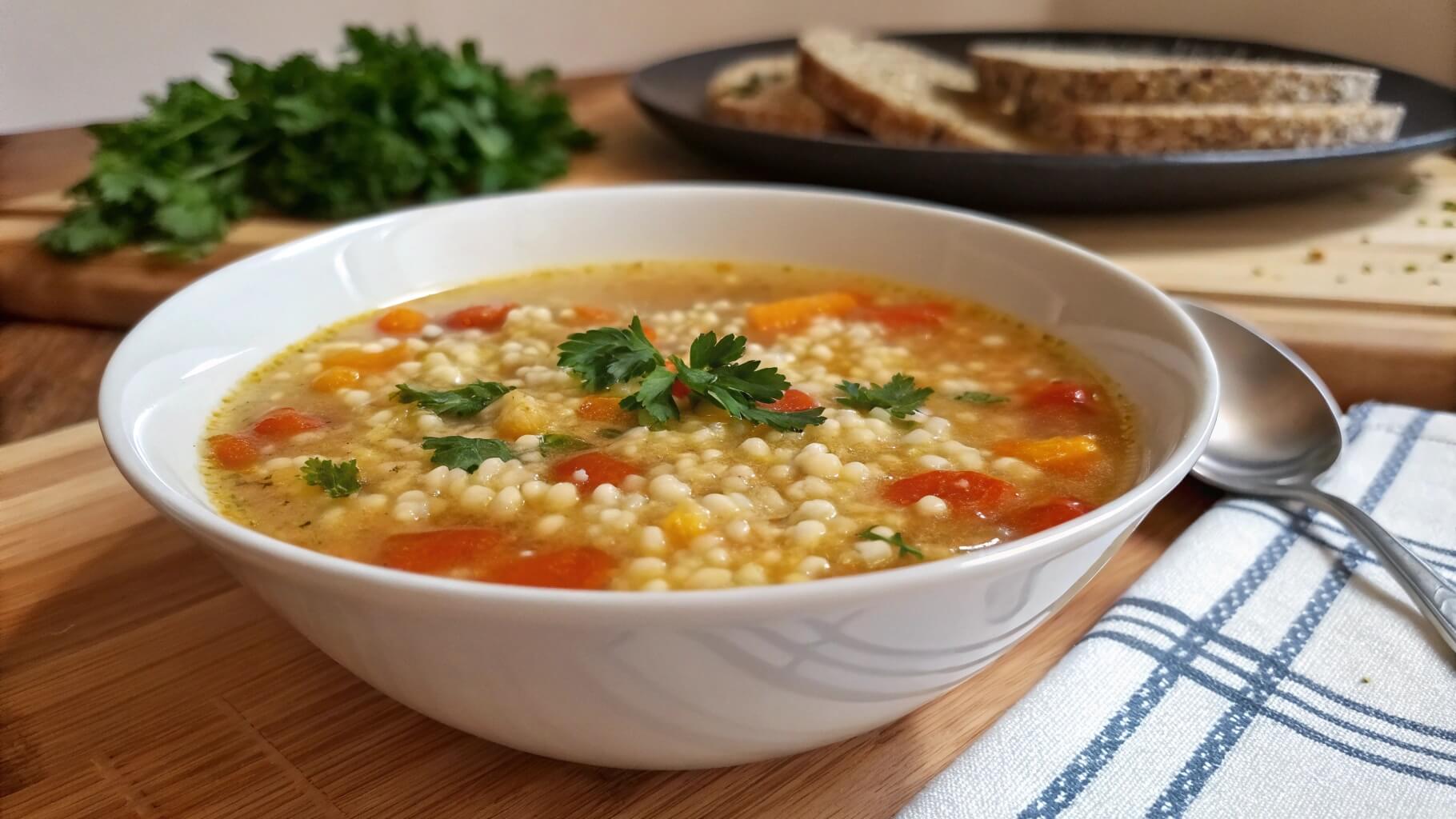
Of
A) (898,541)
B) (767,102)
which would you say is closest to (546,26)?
(767,102)

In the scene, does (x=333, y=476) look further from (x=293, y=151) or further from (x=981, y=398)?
(x=293, y=151)

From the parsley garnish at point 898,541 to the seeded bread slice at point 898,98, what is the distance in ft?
6.72

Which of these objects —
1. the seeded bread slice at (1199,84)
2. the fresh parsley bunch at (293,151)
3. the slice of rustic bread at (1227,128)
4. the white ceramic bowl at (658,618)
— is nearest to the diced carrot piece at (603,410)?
the white ceramic bowl at (658,618)

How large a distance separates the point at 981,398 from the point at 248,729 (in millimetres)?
1270

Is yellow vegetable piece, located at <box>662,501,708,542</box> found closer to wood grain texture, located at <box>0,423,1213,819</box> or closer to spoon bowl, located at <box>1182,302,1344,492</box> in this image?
wood grain texture, located at <box>0,423,1213,819</box>

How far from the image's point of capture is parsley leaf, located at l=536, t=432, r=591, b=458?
1.65 m

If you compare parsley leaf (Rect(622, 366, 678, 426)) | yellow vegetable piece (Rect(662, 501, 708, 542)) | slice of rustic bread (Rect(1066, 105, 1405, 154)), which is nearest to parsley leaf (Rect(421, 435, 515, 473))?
parsley leaf (Rect(622, 366, 678, 426))

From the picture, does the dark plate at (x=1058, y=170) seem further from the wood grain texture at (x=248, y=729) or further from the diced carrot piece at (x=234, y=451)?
the diced carrot piece at (x=234, y=451)

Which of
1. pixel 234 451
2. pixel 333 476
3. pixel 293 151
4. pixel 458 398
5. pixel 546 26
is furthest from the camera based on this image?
pixel 546 26

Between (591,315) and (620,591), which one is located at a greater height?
(620,591)

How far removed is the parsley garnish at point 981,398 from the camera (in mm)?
1885

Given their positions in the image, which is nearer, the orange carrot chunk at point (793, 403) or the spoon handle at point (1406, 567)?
the spoon handle at point (1406, 567)

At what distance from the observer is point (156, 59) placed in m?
3.38

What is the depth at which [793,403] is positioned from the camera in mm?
1816
